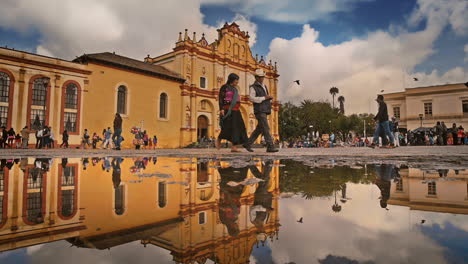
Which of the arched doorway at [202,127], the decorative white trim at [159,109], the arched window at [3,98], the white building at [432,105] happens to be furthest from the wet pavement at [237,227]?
the white building at [432,105]

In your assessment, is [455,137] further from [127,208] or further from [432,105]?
[127,208]

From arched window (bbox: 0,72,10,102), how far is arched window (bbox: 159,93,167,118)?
1106cm

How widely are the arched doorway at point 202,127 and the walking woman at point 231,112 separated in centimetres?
2154

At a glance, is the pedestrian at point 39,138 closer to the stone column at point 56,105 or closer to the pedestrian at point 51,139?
the pedestrian at point 51,139

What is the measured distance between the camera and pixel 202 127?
95.3ft

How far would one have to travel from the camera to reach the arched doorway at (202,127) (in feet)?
94.6

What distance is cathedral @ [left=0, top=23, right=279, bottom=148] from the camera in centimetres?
1775

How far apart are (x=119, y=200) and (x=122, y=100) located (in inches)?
911

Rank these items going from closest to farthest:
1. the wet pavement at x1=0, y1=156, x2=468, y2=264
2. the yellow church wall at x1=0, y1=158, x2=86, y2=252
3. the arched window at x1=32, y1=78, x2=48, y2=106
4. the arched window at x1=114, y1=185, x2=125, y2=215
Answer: the wet pavement at x1=0, y1=156, x2=468, y2=264 < the yellow church wall at x1=0, y1=158, x2=86, y2=252 < the arched window at x1=114, y1=185, x2=125, y2=215 < the arched window at x1=32, y1=78, x2=48, y2=106

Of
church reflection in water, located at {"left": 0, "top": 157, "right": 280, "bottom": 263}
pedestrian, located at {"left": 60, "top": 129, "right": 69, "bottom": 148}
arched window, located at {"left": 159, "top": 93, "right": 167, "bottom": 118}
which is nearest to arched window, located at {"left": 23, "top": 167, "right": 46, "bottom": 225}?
church reflection in water, located at {"left": 0, "top": 157, "right": 280, "bottom": 263}

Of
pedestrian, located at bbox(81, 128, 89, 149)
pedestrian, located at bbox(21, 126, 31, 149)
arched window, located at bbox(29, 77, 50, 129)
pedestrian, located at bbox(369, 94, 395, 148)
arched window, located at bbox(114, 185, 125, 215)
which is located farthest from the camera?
pedestrian, located at bbox(81, 128, 89, 149)

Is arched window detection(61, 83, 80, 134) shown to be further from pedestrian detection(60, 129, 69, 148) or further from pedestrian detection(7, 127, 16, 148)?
pedestrian detection(7, 127, 16, 148)

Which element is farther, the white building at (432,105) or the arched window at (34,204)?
the white building at (432,105)

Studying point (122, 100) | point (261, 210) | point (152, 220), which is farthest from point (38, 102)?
point (261, 210)
